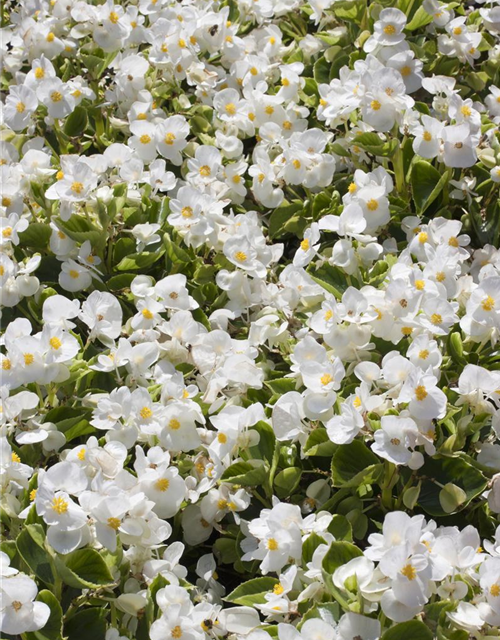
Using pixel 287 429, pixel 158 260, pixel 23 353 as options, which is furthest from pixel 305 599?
pixel 158 260

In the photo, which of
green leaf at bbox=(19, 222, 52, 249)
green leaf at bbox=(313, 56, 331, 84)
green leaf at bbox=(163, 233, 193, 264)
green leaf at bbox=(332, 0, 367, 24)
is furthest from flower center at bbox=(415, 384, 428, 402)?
green leaf at bbox=(332, 0, 367, 24)

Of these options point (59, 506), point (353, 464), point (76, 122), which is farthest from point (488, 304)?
point (76, 122)

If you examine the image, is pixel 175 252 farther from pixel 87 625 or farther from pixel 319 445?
pixel 87 625

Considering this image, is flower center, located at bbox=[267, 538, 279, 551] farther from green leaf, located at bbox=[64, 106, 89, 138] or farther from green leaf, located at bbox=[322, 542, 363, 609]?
green leaf, located at bbox=[64, 106, 89, 138]

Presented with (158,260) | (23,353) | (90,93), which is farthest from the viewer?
(90,93)

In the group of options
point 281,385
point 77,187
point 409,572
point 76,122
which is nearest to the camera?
point 409,572

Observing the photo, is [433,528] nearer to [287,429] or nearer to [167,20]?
[287,429]
